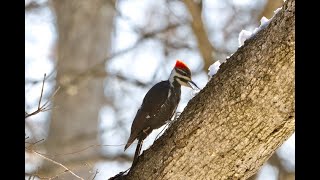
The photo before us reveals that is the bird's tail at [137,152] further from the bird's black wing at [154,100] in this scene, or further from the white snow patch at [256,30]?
the white snow patch at [256,30]

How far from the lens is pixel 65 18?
23.6 ft

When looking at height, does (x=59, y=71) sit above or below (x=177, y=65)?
above

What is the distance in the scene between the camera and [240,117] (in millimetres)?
2496

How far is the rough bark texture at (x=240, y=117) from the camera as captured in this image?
7.81 ft

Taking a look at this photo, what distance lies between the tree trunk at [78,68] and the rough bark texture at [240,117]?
3.89 metres

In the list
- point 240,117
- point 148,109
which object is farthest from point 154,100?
point 240,117

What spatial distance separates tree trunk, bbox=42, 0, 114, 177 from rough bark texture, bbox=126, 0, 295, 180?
3.89m

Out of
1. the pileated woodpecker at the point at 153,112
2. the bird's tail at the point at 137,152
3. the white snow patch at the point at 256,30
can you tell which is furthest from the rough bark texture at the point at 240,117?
the pileated woodpecker at the point at 153,112

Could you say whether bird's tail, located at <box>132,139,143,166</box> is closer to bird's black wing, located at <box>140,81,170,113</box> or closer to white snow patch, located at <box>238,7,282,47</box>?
bird's black wing, located at <box>140,81,170,113</box>

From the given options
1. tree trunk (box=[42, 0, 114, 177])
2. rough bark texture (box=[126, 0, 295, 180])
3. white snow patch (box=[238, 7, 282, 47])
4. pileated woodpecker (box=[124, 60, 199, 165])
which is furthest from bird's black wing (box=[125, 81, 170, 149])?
tree trunk (box=[42, 0, 114, 177])

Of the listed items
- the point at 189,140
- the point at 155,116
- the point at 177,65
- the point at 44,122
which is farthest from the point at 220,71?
the point at 44,122

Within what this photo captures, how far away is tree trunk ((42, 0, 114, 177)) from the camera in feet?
22.0
